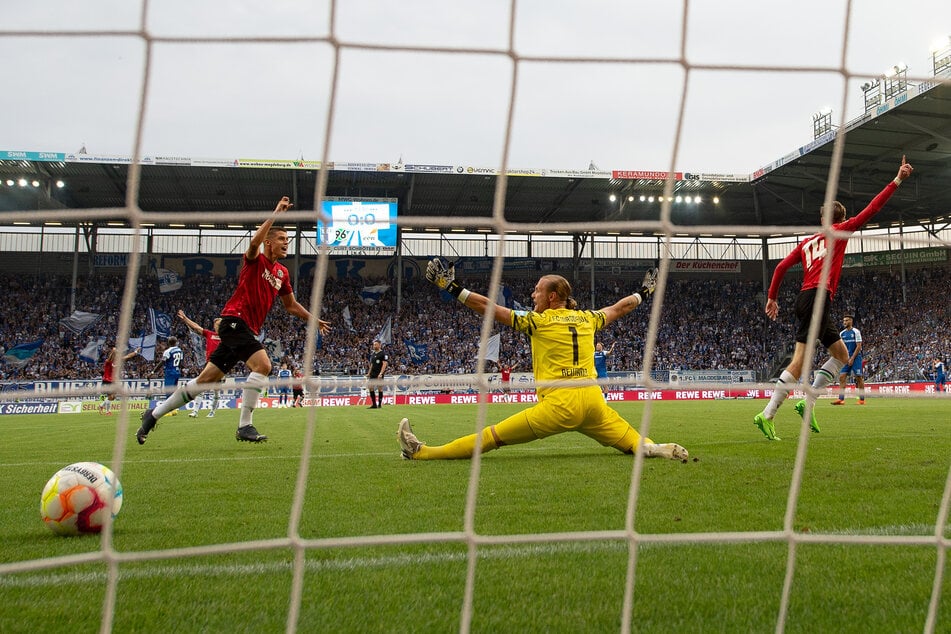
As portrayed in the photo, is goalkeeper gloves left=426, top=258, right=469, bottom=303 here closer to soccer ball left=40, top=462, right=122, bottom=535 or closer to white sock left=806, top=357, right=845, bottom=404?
soccer ball left=40, top=462, right=122, bottom=535

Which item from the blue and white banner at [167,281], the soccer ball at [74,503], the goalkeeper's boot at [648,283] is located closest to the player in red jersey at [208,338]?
the soccer ball at [74,503]

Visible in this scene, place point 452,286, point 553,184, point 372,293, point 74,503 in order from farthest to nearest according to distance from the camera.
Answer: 1. point 372,293
2. point 553,184
3. point 452,286
4. point 74,503

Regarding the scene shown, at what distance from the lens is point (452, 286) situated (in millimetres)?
4855

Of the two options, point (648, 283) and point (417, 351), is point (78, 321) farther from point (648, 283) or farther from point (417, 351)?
point (648, 283)

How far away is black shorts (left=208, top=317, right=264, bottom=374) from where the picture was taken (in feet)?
20.5

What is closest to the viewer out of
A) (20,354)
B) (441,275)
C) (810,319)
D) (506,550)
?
(506,550)

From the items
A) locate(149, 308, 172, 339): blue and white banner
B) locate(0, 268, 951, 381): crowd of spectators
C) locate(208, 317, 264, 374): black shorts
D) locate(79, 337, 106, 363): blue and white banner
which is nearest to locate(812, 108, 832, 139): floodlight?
locate(0, 268, 951, 381): crowd of spectators

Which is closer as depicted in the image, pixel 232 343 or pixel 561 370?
pixel 561 370

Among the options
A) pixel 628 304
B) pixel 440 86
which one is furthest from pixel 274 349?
pixel 440 86

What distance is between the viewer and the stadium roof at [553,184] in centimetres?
2061

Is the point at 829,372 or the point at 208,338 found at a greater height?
the point at 829,372

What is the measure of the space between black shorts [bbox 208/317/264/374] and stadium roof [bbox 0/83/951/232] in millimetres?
16454

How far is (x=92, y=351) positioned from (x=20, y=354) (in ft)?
8.86

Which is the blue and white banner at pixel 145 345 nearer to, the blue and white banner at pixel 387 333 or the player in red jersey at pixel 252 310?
the blue and white banner at pixel 387 333
